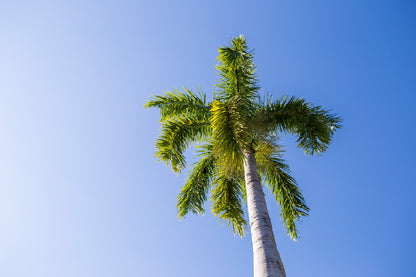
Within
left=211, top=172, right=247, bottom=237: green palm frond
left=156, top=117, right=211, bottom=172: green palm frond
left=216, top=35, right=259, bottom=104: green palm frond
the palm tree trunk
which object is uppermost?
left=216, top=35, right=259, bottom=104: green palm frond

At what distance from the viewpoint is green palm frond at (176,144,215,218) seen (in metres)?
10.1

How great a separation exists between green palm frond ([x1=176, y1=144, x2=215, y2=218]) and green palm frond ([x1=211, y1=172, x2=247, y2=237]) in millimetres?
374

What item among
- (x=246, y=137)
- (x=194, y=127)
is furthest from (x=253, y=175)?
(x=194, y=127)

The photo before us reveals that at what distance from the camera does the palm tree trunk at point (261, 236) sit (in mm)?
5528

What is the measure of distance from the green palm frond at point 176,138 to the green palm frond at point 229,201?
151 cm

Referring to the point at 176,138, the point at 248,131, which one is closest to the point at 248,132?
the point at 248,131

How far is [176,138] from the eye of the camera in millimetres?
9945

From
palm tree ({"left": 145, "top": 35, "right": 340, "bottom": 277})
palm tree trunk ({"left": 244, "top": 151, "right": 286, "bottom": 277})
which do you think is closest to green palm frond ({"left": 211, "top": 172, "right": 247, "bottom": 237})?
palm tree ({"left": 145, "top": 35, "right": 340, "bottom": 277})

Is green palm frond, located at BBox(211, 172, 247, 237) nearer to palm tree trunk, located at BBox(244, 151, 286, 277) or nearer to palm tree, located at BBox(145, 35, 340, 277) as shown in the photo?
palm tree, located at BBox(145, 35, 340, 277)

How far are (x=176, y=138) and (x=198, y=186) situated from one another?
1923 millimetres

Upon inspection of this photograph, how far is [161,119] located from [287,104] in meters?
4.60

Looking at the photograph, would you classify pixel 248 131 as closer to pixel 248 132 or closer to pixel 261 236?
pixel 248 132

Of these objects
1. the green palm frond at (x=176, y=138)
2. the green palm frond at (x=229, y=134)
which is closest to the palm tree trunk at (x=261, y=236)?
the green palm frond at (x=229, y=134)

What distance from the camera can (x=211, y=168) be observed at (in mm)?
10586
